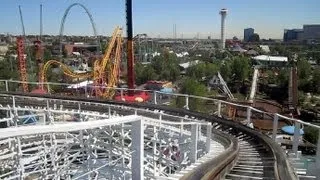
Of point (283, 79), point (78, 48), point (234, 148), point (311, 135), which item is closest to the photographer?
point (234, 148)

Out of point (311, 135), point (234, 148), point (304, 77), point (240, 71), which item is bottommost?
point (311, 135)

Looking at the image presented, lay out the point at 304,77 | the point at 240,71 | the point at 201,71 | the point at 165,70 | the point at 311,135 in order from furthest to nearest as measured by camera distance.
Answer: the point at 165,70 < the point at 201,71 < the point at 304,77 < the point at 240,71 < the point at 311,135

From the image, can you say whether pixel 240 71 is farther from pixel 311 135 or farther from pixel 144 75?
pixel 311 135

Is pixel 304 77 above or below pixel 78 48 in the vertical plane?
below

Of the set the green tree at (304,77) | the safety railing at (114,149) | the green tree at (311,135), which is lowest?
the green tree at (311,135)

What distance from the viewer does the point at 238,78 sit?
71375mm

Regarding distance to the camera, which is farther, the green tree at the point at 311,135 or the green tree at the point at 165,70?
the green tree at the point at 165,70

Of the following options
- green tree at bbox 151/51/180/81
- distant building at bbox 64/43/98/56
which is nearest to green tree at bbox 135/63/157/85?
green tree at bbox 151/51/180/81

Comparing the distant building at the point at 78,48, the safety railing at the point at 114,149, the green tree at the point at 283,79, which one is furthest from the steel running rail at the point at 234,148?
the distant building at the point at 78,48

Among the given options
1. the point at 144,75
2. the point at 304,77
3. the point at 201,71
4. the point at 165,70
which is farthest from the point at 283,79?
the point at 144,75

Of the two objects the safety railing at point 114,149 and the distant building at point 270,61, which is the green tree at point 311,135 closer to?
the safety railing at point 114,149

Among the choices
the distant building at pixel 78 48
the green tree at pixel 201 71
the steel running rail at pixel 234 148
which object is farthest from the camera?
the distant building at pixel 78 48

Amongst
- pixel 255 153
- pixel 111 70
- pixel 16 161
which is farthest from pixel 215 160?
pixel 111 70

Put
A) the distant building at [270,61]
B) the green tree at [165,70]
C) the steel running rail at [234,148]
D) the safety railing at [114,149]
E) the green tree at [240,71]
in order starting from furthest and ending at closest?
the distant building at [270,61]
the green tree at [165,70]
the green tree at [240,71]
the safety railing at [114,149]
the steel running rail at [234,148]
